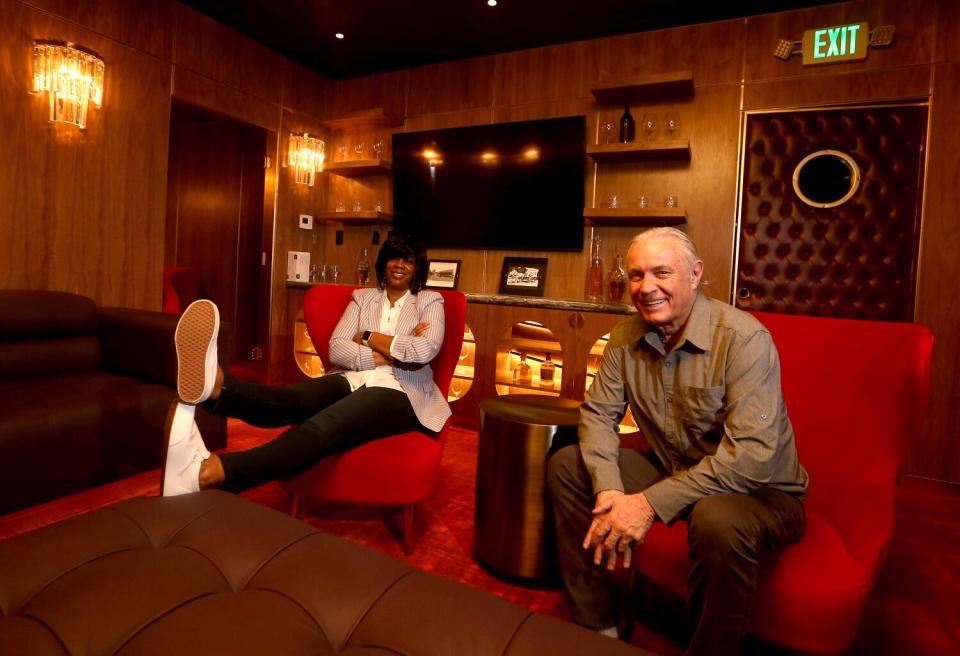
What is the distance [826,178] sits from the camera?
3.30 m

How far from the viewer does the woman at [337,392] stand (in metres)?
1.55

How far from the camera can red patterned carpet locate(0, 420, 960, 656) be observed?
155 centimetres

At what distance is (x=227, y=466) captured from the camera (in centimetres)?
158

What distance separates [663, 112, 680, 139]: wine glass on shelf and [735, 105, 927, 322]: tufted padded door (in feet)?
1.38

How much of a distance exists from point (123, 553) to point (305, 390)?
0.97m

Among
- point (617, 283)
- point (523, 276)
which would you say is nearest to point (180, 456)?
point (617, 283)

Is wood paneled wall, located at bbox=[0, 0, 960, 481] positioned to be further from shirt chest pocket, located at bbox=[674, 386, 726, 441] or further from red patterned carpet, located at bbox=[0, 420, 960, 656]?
shirt chest pocket, located at bbox=[674, 386, 726, 441]

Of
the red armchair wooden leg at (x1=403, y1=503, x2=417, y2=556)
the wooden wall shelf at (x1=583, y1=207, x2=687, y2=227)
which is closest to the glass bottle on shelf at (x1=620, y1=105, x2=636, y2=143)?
the wooden wall shelf at (x1=583, y1=207, x2=687, y2=227)

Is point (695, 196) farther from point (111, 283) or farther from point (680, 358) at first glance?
point (111, 283)

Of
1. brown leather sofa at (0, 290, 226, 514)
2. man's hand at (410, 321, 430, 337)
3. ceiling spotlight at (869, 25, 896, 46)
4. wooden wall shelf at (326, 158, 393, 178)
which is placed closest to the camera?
brown leather sofa at (0, 290, 226, 514)

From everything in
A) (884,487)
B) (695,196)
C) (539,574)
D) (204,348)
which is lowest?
(539,574)

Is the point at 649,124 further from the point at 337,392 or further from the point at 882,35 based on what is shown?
the point at 337,392

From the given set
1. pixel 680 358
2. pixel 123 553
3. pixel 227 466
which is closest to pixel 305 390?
pixel 227 466

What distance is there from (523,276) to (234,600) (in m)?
3.34
